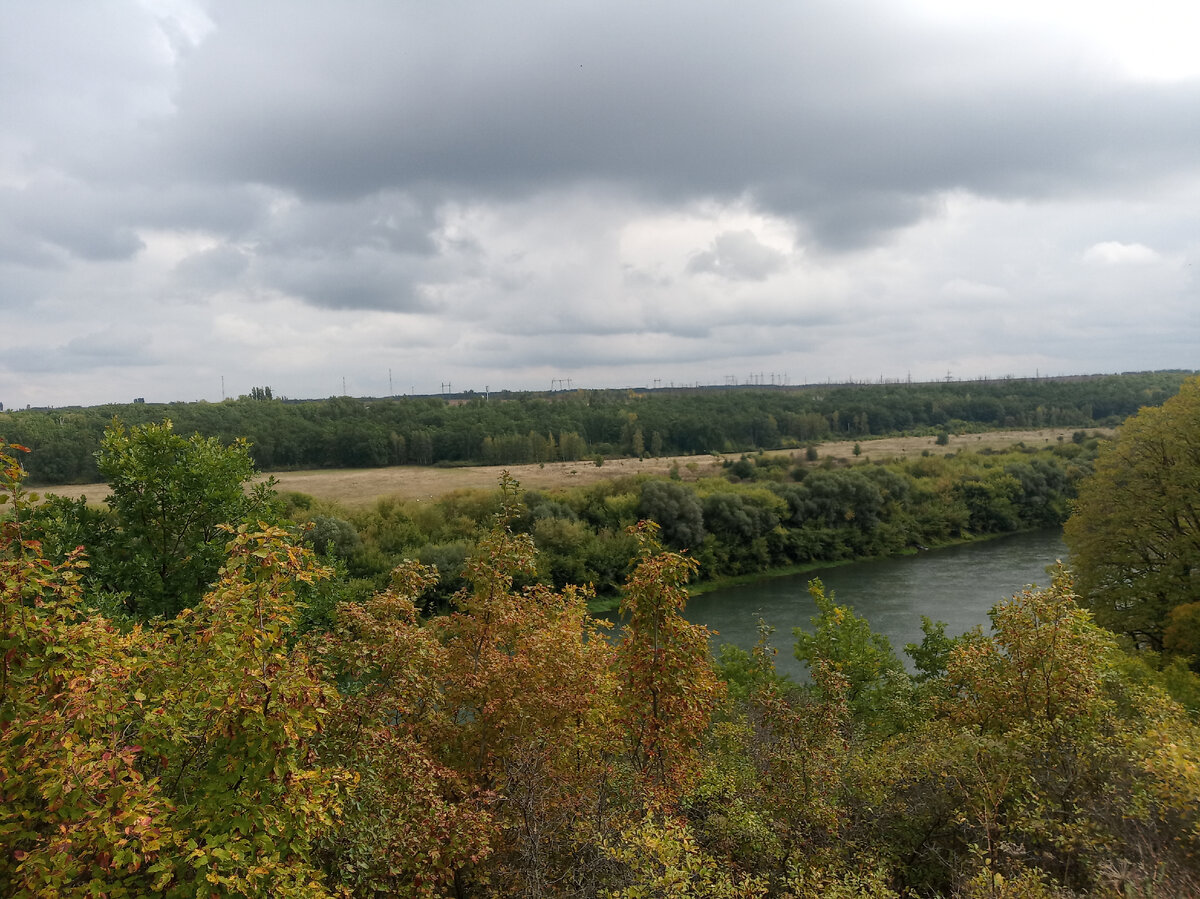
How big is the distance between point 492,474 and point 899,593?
5068 cm

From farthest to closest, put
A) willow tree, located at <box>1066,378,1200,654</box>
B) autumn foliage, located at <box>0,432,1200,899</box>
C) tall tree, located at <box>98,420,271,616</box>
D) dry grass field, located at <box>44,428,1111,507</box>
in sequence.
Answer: dry grass field, located at <box>44,428,1111,507</box>
willow tree, located at <box>1066,378,1200,654</box>
tall tree, located at <box>98,420,271,616</box>
autumn foliage, located at <box>0,432,1200,899</box>

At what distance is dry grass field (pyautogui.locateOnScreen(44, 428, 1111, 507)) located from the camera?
225 feet

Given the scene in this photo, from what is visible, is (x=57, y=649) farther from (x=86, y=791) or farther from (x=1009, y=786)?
(x=1009, y=786)

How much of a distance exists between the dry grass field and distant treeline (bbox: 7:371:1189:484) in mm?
4439

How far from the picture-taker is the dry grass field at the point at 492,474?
225ft

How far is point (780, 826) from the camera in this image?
950cm

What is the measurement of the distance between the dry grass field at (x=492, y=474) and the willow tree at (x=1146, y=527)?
45.7 m

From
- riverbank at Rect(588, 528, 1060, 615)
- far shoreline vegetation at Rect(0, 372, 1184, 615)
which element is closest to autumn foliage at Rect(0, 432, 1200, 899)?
far shoreline vegetation at Rect(0, 372, 1184, 615)

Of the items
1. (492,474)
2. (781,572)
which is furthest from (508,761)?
(492,474)

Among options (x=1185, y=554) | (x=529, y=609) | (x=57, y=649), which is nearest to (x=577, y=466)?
(x=1185, y=554)

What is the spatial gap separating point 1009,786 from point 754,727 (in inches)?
301

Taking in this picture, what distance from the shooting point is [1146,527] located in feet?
86.3

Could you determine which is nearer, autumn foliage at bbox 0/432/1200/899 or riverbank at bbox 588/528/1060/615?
autumn foliage at bbox 0/432/1200/899

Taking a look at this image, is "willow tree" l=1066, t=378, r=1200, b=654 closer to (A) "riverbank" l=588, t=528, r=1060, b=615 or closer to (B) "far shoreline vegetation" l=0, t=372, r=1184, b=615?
(B) "far shoreline vegetation" l=0, t=372, r=1184, b=615
